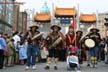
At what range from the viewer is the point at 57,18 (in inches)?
2279

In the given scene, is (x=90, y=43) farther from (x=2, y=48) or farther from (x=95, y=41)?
(x=2, y=48)

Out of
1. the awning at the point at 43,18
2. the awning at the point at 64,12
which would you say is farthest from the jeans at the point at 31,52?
the awning at the point at 64,12

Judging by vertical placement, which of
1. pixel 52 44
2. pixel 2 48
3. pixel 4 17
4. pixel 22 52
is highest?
pixel 52 44

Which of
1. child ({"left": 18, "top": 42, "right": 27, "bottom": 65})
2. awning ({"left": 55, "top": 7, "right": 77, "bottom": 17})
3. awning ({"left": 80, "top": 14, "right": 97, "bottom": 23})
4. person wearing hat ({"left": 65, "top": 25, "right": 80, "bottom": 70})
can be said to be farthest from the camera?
awning ({"left": 55, "top": 7, "right": 77, "bottom": 17})

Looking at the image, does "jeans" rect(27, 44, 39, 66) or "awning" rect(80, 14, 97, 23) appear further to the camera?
"awning" rect(80, 14, 97, 23)

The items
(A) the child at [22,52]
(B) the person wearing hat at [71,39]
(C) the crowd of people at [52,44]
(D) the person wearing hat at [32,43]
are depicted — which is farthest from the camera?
(A) the child at [22,52]

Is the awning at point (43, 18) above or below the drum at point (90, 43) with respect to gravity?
below


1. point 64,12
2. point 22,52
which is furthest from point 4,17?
point 22,52

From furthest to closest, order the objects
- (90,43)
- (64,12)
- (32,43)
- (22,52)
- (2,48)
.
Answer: (64,12), (22,52), (2,48), (90,43), (32,43)

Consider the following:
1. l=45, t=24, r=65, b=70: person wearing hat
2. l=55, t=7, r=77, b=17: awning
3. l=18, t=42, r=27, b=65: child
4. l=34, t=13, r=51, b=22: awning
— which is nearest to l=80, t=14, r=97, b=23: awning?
l=55, t=7, r=77, b=17: awning

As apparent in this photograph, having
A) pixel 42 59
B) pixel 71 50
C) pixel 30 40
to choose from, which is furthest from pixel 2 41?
pixel 42 59

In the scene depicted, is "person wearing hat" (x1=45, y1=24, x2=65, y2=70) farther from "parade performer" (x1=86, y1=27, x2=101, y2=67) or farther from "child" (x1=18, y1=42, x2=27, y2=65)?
"child" (x1=18, y1=42, x2=27, y2=65)

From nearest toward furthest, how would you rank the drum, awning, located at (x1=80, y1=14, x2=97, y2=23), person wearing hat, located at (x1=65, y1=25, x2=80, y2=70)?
person wearing hat, located at (x1=65, y1=25, x2=80, y2=70) < the drum < awning, located at (x1=80, y1=14, x2=97, y2=23)

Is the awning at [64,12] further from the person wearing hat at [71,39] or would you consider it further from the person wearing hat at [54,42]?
the person wearing hat at [54,42]
